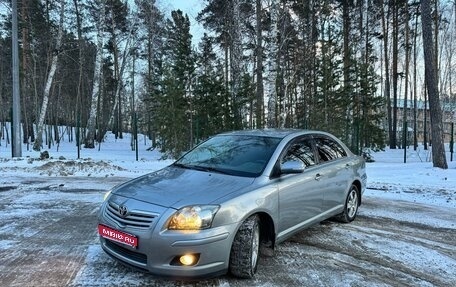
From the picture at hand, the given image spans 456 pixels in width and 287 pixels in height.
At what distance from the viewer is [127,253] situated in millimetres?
3775

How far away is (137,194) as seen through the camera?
3.98m

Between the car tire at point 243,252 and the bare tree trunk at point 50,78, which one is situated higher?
the bare tree trunk at point 50,78

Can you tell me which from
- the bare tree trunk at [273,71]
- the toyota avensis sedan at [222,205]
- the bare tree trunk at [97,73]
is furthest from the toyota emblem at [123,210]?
the bare tree trunk at [97,73]

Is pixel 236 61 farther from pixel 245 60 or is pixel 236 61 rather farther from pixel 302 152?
pixel 302 152

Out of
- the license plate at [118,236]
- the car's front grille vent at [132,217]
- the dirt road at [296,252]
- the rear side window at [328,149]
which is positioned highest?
the rear side window at [328,149]

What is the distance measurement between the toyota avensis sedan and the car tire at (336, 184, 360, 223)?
55cm

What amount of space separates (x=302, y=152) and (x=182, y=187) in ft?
6.20

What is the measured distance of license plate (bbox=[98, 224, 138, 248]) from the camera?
143 inches

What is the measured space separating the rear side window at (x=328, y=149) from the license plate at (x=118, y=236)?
9.73ft

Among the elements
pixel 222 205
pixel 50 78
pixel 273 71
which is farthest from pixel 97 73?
pixel 222 205

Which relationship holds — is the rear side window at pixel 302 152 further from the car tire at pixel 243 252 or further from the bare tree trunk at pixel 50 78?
the bare tree trunk at pixel 50 78

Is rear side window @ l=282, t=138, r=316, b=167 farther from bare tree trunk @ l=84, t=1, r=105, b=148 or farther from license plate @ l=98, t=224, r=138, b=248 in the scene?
bare tree trunk @ l=84, t=1, r=105, b=148

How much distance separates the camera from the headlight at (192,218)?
356cm

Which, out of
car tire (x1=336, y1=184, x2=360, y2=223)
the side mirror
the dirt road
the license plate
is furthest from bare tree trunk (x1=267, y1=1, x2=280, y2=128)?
the license plate
